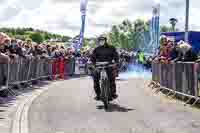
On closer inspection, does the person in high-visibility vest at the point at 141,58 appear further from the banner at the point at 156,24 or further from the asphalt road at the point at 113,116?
the asphalt road at the point at 113,116

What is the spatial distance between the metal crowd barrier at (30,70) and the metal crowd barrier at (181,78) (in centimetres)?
532

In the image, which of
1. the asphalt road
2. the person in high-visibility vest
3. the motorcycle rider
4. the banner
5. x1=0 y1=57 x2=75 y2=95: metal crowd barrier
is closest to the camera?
the asphalt road

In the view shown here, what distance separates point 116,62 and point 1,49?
5.32 metres

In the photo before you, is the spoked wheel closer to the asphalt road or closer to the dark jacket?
the asphalt road

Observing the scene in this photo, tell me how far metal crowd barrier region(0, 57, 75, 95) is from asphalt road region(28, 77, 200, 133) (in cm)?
153

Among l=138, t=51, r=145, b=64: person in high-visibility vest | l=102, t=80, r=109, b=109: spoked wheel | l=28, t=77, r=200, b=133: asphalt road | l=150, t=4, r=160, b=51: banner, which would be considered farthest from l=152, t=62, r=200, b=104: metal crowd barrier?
l=138, t=51, r=145, b=64: person in high-visibility vest

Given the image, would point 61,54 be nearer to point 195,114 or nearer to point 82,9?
point 82,9

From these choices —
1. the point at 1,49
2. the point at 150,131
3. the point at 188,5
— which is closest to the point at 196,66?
the point at 150,131

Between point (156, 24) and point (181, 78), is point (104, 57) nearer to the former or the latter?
point (181, 78)

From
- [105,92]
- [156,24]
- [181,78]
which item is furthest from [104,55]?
[156,24]

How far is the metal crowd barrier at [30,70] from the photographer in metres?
18.8

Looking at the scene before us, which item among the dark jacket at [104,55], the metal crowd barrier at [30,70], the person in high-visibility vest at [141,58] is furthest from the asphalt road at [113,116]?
the person in high-visibility vest at [141,58]

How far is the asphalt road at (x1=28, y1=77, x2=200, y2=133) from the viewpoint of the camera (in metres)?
11.2

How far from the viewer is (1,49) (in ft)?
64.2
